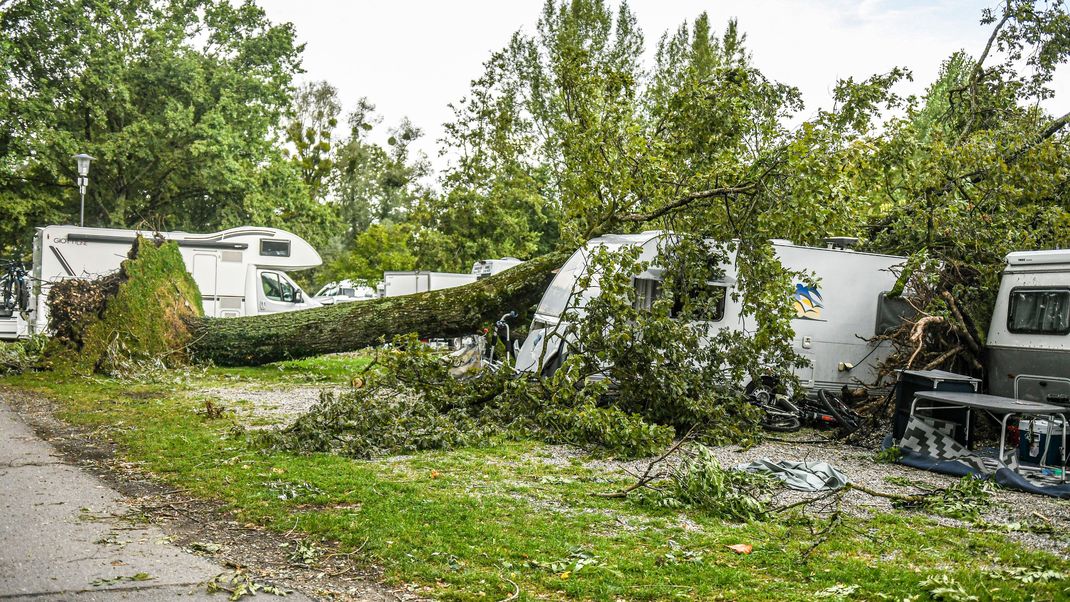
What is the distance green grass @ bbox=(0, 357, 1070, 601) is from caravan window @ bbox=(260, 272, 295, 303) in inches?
483

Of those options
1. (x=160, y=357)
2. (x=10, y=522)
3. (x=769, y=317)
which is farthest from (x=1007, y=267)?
(x=160, y=357)

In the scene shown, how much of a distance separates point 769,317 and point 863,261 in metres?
3.09

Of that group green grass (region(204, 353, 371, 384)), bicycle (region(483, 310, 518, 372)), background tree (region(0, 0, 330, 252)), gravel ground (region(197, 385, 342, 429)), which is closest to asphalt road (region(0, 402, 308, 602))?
gravel ground (region(197, 385, 342, 429))

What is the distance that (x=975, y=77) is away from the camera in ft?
47.0

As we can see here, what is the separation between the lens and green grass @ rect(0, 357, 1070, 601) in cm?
459

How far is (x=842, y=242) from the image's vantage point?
42.4 feet

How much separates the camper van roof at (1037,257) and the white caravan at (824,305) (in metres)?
1.91

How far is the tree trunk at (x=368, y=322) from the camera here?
45.9ft

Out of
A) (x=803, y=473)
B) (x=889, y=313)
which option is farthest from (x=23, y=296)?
(x=803, y=473)

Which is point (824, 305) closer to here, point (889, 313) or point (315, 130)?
point (889, 313)

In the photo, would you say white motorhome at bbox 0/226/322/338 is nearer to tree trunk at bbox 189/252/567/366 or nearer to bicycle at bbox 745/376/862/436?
tree trunk at bbox 189/252/567/366

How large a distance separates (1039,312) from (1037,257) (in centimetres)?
66

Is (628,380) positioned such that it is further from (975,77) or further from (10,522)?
(975,77)

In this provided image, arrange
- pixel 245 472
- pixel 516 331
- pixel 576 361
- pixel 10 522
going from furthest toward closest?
pixel 516 331 → pixel 576 361 → pixel 245 472 → pixel 10 522
